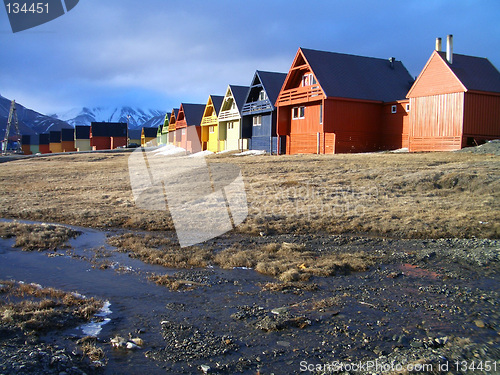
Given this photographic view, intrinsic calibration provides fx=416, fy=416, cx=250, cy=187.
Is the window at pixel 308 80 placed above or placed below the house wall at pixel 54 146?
above

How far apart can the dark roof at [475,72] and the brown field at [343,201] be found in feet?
21.5

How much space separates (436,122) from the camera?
87.1 feet

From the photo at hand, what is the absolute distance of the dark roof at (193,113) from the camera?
2286 inches

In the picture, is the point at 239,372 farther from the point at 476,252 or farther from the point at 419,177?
the point at 419,177

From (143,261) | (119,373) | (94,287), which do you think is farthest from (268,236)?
(119,373)

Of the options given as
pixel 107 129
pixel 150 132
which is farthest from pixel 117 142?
pixel 150 132

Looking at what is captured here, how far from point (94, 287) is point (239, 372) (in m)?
3.76

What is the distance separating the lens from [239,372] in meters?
4.40

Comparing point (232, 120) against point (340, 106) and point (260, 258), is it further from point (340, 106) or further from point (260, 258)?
point (260, 258)

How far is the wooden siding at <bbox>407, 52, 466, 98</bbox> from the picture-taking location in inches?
1016

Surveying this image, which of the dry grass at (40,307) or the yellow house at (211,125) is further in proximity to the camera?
the yellow house at (211,125)

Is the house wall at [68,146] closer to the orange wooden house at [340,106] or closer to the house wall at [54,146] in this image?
the house wall at [54,146]

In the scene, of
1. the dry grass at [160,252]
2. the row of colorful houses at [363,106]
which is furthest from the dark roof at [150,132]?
the dry grass at [160,252]

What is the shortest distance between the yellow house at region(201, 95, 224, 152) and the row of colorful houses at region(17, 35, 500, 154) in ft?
10.7
